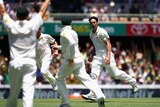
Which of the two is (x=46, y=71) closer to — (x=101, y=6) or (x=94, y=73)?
(x=94, y=73)

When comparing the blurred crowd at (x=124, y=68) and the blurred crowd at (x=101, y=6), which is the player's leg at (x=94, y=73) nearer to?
the blurred crowd at (x=124, y=68)

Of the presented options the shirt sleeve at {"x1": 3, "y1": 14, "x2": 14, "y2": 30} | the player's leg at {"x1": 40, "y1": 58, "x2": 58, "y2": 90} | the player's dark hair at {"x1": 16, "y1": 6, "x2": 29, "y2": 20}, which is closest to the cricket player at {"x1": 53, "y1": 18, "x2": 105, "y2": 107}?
the player's dark hair at {"x1": 16, "y1": 6, "x2": 29, "y2": 20}

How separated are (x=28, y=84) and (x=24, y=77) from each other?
168 millimetres

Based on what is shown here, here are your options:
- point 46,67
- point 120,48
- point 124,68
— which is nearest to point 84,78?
point 46,67

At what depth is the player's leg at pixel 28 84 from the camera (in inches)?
485

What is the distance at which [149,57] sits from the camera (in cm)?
3456

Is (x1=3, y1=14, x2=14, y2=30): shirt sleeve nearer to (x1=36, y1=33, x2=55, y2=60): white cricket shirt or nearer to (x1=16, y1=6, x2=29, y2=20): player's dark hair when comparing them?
(x1=16, y1=6, x2=29, y2=20): player's dark hair

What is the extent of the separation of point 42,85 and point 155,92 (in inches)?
190

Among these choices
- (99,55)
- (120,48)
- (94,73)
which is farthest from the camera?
(120,48)

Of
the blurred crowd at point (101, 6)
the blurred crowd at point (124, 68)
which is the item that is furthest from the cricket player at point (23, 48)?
the blurred crowd at point (101, 6)

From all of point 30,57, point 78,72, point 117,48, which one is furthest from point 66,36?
point 117,48

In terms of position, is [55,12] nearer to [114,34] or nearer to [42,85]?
[114,34]

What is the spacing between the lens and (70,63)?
1479cm

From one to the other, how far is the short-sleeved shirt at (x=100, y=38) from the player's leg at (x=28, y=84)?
5365 millimetres
